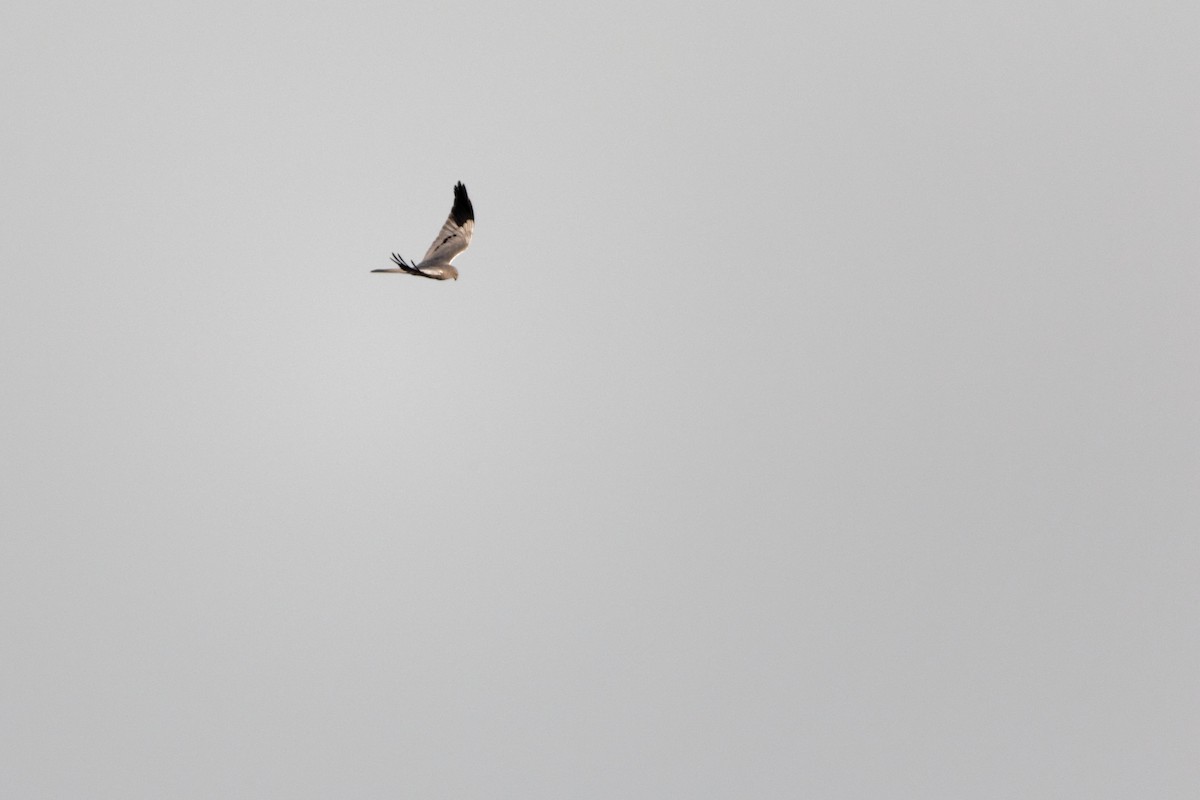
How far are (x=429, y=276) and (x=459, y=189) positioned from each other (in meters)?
11.2

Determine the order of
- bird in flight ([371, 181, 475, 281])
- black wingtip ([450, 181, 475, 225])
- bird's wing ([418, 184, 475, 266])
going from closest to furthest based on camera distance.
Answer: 1. bird in flight ([371, 181, 475, 281])
2. bird's wing ([418, 184, 475, 266])
3. black wingtip ([450, 181, 475, 225])

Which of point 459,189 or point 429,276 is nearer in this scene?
point 429,276

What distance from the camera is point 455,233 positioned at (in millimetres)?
35281

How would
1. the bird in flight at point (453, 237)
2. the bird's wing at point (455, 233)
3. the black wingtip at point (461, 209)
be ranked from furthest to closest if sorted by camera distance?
the black wingtip at point (461, 209), the bird's wing at point (455, 233), the bird in flight at point (453, 237)

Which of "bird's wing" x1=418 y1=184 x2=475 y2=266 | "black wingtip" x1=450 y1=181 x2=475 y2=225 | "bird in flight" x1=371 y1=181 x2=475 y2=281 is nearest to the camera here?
"bird in flight" x1=371 y1=181 x2=475 y2=281

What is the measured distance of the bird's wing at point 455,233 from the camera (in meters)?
33.5

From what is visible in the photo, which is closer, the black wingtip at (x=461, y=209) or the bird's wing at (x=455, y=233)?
the bird's wing at (x=455, y=233)

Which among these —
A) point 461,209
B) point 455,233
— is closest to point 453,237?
point 455,233

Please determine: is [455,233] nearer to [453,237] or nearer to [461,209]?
[453,237]

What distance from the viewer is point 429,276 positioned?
26.1m

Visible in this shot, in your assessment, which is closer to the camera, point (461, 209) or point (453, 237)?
point (453, 237)

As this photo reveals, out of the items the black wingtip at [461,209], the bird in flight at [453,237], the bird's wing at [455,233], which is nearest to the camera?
the bird in flight at [453,237]

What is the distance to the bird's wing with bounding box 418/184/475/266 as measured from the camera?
110 ft

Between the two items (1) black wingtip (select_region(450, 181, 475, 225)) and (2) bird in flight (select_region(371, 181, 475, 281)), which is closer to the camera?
(2) bird in flight (select_region(371, 181, 475, 281))
